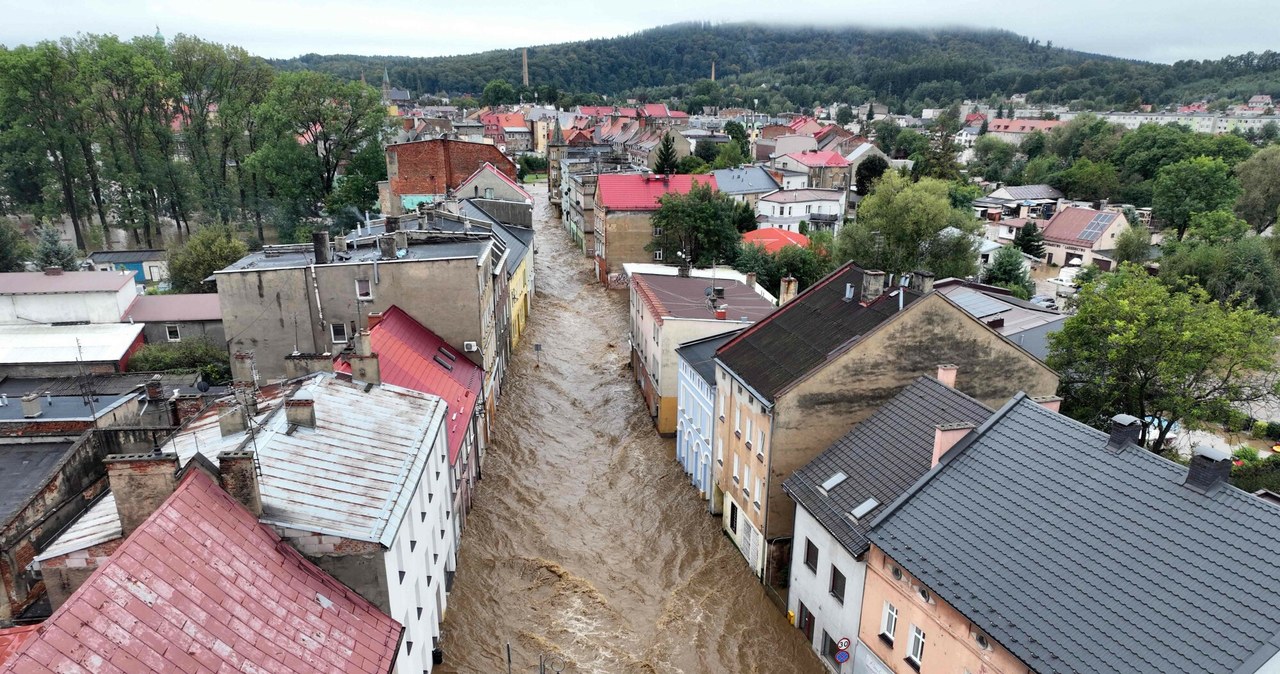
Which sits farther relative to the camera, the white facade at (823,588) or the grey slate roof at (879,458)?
the grey slate roof at (879,458)

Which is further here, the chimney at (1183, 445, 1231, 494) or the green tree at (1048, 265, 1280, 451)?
the green tree at (1048, 265, 1280, 451)

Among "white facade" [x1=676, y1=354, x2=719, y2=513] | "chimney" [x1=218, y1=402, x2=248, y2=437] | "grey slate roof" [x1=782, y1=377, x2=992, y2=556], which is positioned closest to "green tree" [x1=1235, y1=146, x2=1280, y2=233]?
"white facade" [x1=676, y1=354, x2=719, y2=513]

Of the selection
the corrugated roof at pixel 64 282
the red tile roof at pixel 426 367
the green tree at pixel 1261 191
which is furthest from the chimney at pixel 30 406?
the green tree at pixel 1261 191

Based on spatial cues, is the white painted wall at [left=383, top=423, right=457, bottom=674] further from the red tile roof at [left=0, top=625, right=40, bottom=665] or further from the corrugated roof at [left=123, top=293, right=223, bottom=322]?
the corrugated roof at [left=123, top=293, right=223, bottom=322]

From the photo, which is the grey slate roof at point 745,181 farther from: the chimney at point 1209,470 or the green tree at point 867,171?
the chimney at point 1209,470

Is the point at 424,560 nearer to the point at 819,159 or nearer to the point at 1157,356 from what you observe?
the point at 1157,356

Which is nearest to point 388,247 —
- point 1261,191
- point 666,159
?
point 666,159
